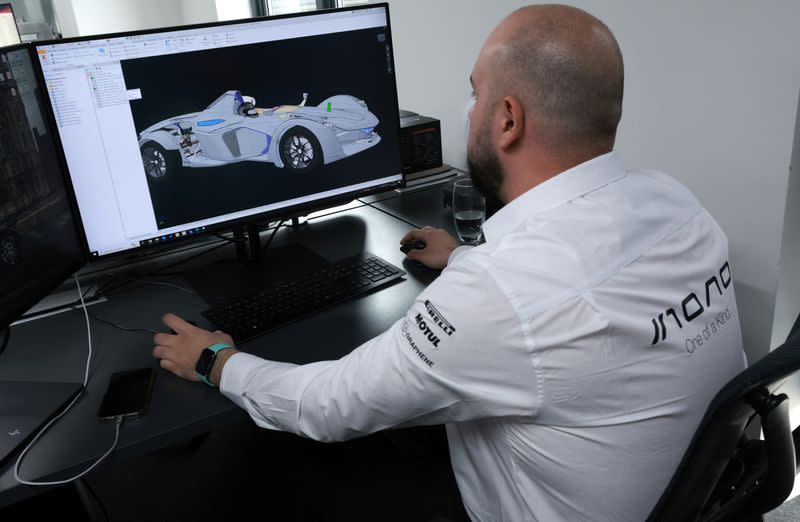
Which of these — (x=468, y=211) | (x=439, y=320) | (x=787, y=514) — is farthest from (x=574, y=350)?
(x=787, y=514)

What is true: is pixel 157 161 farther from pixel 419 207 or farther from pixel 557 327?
pixel 557 327

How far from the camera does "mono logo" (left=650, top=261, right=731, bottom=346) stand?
0.81 meters

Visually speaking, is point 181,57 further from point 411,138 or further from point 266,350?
point 411,138

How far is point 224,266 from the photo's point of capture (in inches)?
59.4

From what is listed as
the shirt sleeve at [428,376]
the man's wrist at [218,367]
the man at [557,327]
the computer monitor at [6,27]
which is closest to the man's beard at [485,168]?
the man at [557,327]


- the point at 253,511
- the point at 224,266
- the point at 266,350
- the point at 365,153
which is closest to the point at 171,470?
the point at 253,511

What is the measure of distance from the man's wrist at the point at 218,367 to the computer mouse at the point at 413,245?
0.56m

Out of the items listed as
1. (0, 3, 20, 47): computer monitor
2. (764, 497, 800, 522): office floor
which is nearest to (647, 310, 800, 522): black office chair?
(764, 497, 800, 522): office floor

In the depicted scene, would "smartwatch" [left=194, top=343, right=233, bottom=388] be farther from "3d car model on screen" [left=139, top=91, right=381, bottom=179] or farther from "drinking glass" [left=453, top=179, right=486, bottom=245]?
"drinking glass" [left=453, top=179, right=486, bottom=245]

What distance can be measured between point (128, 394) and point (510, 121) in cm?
74

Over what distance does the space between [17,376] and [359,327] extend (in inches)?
23.7

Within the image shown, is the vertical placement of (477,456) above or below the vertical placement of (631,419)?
below

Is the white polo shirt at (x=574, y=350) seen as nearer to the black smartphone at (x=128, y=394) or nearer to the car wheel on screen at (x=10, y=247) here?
the black smartphone at (x=128, y=394)

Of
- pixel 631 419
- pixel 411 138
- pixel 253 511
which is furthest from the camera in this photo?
pixel 411 138
